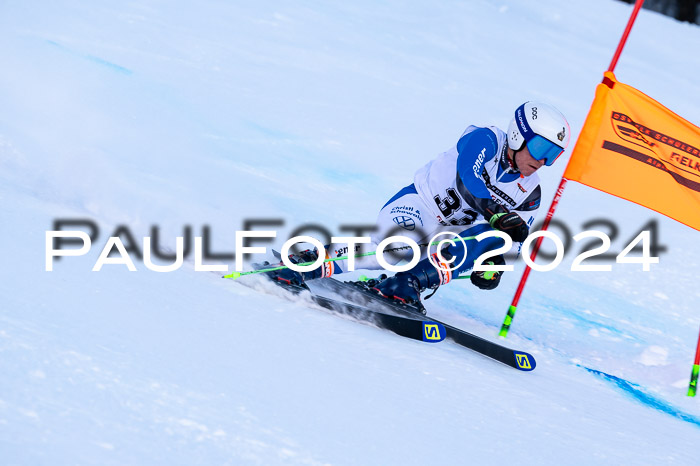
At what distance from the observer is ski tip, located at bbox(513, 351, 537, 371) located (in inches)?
175

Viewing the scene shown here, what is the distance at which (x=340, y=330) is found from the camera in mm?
3957

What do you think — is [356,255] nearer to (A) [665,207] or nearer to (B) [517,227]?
(B) [517,227]

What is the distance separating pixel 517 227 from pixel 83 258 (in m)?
2.28

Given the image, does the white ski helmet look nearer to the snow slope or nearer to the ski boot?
the ski boot

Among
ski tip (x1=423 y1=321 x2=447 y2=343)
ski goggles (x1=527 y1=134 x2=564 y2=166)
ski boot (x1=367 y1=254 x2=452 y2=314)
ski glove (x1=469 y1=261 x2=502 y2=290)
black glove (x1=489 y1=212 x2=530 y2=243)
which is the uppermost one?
ski goggles (x1=527 y1=134 x2=564 y2=166)

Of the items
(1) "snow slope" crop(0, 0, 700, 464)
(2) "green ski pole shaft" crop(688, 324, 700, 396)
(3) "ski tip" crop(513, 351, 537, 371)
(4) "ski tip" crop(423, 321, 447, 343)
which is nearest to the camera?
(1) "snow slope" crop(0, 0, 700, 464)

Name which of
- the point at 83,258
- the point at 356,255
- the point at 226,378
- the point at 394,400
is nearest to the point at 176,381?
the point at 226,378

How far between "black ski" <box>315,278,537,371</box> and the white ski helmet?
1.07m

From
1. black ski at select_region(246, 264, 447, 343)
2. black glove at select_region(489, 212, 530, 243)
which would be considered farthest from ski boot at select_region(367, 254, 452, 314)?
black glove at select_region(489, 212, 530, 243)

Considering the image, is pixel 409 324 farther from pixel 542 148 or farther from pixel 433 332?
pixel 542 148

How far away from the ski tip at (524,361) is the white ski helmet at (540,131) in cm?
107

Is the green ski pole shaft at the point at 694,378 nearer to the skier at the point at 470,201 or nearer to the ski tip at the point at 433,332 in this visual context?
the skier at the point at 470,201

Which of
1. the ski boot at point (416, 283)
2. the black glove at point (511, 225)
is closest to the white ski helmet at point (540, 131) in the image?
the black glove at point (511, 225)

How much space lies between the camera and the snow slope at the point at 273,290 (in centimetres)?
267
